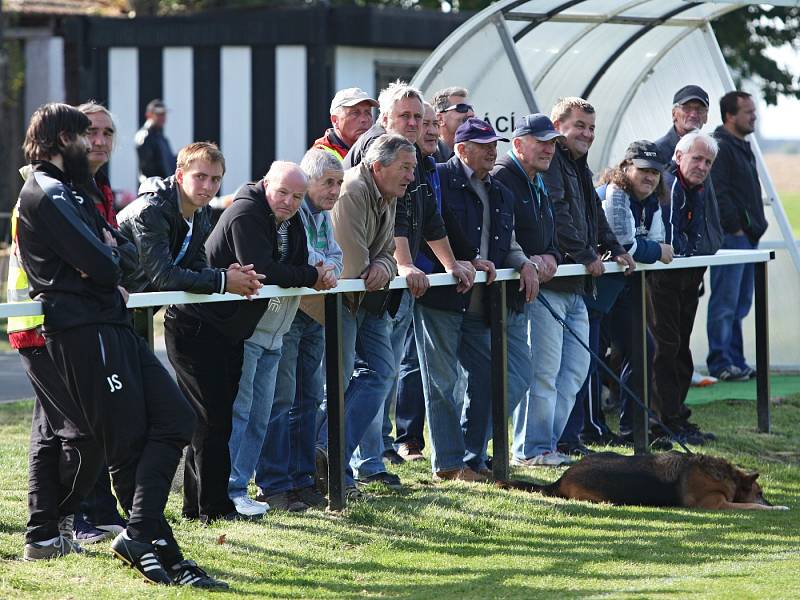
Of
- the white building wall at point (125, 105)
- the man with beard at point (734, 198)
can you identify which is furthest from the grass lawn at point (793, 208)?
the man with beard at point (734, 198)

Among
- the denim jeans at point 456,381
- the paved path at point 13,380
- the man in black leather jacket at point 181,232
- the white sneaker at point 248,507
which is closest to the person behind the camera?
the man in black leather jacket at point 181,232

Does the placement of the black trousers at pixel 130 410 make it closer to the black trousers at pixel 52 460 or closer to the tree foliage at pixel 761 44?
the black trousers at pixel 52 460

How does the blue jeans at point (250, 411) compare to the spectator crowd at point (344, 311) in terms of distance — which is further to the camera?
the blue jeans at point (250, 411)

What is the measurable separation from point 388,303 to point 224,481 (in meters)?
1.37

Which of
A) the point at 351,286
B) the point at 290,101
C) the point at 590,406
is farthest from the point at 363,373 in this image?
the point at 290,101

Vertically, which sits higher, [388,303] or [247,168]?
[247,168]

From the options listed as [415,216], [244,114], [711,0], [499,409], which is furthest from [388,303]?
[244,114]

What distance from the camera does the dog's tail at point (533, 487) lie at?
293 inches

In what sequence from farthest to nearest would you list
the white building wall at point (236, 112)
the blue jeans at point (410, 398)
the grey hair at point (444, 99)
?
the white building wall at point (236, 112), the grey hair at point (444, 99), the blue jeans at point (410, 398)

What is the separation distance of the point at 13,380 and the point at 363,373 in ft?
A: 18.3

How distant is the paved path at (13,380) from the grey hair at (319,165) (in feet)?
14.2

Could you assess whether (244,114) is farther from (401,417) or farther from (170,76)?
(401,417)

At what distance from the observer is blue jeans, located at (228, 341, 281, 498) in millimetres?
6543

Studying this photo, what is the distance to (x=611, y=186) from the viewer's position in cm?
897
